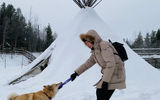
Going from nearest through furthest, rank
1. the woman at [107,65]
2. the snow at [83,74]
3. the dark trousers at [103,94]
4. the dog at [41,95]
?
the woman at [107,65] → the dark trousers at [103,94] → the dog at [41,95] → the snow at [83,74]

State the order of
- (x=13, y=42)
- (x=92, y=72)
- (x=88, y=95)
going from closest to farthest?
(x=88, y=95) < (x=92, y=72) < (x=13, y=42)

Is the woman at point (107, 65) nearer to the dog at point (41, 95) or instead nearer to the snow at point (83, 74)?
the dog at point (41, 95)

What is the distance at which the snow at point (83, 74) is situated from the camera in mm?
4527

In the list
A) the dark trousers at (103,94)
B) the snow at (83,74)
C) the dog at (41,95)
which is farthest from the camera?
the snow at (83,74)

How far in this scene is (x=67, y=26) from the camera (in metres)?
7.25

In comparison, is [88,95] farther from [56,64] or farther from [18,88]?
[18,88]

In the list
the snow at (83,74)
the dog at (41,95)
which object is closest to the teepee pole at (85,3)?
the snow at (83,74)

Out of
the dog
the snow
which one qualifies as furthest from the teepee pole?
the dog

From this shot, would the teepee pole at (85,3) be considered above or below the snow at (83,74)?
above

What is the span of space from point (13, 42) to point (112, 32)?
81.9ft

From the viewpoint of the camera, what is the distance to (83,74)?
541 centimetres

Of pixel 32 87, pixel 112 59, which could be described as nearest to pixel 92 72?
pixel 32 87

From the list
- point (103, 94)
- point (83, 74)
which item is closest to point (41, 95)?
point (103, 94)

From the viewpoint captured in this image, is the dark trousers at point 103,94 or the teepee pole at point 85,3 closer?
the dark trousers at point 103,94
